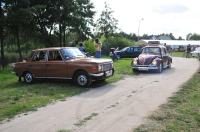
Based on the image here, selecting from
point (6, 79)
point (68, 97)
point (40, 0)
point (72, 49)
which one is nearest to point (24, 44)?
point (40, 0)

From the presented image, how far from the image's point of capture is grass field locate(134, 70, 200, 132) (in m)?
8.38

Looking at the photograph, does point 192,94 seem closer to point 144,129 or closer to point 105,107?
point 105,107

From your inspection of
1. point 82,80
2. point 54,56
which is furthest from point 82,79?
point 54,56

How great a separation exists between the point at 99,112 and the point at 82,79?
5385 millimetres

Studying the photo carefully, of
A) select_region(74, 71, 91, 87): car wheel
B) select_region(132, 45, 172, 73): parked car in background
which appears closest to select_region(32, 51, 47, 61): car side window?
select_region(74, 71, 91, 87): car wheel

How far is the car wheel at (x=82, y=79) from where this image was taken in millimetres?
15438

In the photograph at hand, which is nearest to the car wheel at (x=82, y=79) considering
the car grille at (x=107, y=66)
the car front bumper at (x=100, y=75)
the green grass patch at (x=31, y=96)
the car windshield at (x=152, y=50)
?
the car front bumper at (x=100, y=75)

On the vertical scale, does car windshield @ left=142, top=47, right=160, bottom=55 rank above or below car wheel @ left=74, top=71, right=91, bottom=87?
above

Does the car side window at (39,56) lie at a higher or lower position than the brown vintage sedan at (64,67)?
higher

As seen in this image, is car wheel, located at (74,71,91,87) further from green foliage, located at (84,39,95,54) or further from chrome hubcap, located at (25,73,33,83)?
green foliage, located at (84,39,95,54)

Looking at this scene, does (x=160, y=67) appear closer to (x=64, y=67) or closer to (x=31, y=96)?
(x=64, y=67)

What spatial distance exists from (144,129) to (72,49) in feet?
29.8

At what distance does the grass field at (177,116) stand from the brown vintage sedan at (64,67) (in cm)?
396

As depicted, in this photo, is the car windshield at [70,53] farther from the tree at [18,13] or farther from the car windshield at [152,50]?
the tree at [18,13]
